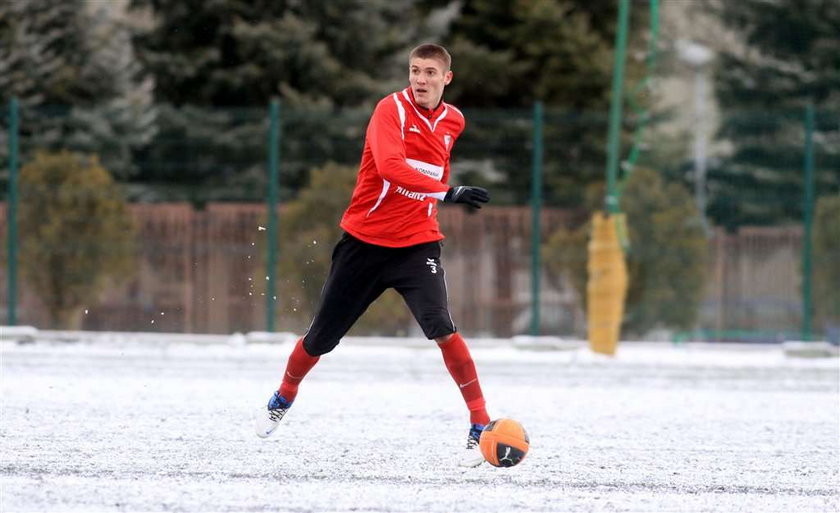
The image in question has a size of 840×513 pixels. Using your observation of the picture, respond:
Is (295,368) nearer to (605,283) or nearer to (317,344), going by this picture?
(317,344)

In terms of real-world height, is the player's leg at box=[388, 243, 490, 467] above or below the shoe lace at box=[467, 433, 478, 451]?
above

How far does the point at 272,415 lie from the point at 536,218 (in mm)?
9398

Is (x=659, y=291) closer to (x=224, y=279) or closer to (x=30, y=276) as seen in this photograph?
(x=224, y=279)

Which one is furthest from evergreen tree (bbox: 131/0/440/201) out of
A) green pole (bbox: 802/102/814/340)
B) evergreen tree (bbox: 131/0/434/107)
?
green pole (bbox: 802/102/814/340)

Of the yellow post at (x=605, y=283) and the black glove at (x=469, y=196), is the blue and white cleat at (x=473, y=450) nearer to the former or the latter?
the black glove at (x=469, y=196)

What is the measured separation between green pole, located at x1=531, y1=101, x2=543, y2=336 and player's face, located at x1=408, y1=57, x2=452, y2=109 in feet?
30.3

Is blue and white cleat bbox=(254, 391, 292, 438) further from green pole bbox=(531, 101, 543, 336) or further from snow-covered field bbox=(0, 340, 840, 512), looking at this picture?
green pole bbox=(531, 101, 543, 336)

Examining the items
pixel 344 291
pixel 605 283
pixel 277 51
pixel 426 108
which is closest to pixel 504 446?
pixel 344 291

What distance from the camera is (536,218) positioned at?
17.0 m

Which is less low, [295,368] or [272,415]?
[295,368]

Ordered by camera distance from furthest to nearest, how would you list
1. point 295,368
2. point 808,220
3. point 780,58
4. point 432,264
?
point 780,58, point 808,220, point 295,368, point 432,264

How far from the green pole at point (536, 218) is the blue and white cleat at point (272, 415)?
896 cm

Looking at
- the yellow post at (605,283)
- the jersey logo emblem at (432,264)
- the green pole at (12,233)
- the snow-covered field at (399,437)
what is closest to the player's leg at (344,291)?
the jersey logo emblem at (432,264)

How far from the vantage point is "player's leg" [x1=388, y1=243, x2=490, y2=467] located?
7352 mm
